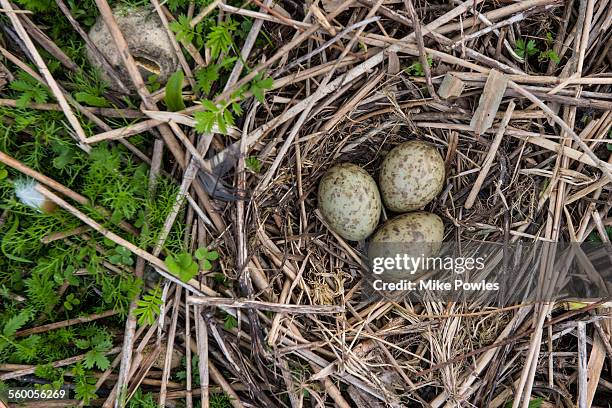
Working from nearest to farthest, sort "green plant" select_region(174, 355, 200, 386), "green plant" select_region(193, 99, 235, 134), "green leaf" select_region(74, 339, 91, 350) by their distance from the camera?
"green plant" select_region(193, 99, 235, 134), "green leaf" select_region(74, 339, 91, 350), "green plant" select_region(174, 355, 200, 386)

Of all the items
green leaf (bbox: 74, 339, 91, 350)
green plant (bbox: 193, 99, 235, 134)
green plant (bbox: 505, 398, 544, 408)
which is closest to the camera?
green plant (bbox: 193, 99, 235, 134)

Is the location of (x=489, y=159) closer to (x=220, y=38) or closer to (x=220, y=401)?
(x=220, y=38)

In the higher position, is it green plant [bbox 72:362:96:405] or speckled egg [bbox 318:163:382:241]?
speckled egg [bbox 318:163:382:241]

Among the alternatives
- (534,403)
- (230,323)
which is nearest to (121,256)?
(230,323)

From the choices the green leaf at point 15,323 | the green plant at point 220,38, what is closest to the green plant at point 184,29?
the green plant at point 220,38

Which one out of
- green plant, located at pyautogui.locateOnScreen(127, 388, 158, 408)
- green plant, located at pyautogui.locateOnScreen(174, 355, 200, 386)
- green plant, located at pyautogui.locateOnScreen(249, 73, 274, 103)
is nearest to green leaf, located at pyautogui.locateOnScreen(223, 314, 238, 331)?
green plant, located at pyautogui.locateOnScreen(174, 355, 200, 386)

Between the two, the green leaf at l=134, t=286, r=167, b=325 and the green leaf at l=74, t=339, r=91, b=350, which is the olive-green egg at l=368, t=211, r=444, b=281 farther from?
the green leaf at l=74, t=339, r=91, b=350
